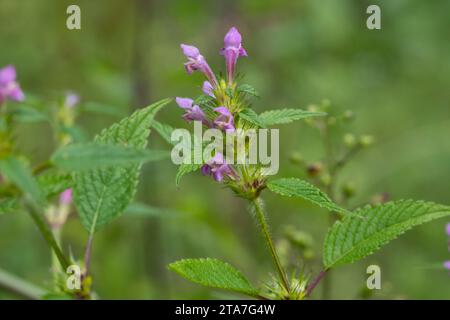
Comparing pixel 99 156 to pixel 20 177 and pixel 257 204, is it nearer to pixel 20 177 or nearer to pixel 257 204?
pixel 20 177

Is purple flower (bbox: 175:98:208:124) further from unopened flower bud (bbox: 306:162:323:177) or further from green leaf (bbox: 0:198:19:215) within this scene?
unopened flower bud (bbox: 306:162:323:177)

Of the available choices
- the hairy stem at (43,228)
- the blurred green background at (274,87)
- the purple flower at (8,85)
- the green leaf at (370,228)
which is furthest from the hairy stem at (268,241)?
the blurred green background at (274,87)

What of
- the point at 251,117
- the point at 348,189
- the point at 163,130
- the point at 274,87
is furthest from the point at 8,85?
the point at 274,87

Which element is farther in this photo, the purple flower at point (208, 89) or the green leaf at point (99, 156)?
the purple flower at point (208, 89)

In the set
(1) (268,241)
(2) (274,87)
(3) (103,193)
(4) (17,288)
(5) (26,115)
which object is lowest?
(4) (17,288)

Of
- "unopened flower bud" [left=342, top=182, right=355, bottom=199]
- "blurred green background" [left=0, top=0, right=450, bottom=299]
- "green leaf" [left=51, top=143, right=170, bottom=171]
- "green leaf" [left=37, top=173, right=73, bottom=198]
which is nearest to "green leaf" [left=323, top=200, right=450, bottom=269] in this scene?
"green leaf" [left=51, top=143, right=170, bottom=171]

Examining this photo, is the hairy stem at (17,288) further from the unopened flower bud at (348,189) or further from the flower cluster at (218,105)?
the unopened flower bud at (348,189)
